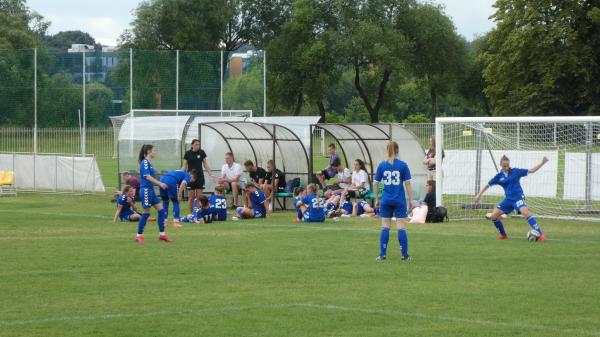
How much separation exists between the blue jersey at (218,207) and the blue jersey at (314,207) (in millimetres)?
1901

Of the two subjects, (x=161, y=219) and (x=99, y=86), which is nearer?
(x=161, y=219)

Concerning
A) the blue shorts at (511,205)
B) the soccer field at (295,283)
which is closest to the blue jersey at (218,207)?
the soccer field at (295,283)

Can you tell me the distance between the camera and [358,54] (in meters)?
70.3

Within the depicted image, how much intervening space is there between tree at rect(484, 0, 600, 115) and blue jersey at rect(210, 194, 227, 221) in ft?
135

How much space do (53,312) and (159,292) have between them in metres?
1.70

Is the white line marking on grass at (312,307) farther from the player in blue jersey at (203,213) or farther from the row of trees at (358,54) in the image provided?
the row of trees at (358,54)

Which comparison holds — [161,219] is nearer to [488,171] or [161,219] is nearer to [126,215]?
[126,215]

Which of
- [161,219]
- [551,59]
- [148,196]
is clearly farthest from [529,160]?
[551,59]

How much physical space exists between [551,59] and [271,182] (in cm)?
3952

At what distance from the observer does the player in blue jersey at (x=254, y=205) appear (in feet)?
80.0

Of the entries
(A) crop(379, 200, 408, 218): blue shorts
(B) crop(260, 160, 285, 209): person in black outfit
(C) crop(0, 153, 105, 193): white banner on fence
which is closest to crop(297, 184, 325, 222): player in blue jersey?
(B) crop(260, 160, 285, 209): person in black outfit

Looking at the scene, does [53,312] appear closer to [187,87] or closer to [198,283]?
[198,283]

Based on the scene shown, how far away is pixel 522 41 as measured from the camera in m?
62.0

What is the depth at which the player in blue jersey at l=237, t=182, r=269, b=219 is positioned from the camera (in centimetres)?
2438
